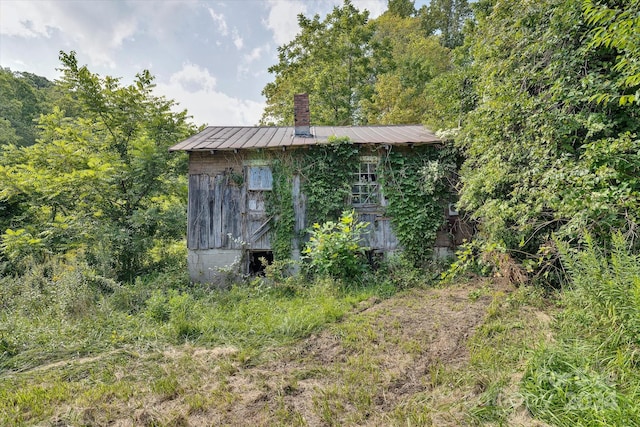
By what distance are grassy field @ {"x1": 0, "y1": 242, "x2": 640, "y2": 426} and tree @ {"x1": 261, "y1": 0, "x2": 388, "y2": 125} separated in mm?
15332

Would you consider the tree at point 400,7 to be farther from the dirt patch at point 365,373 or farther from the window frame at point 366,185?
the dirt patch at point 365,373

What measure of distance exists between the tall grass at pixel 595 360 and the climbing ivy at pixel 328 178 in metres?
5.53

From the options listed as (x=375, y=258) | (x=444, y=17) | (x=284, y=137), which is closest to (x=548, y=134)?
(x=375, y=258)

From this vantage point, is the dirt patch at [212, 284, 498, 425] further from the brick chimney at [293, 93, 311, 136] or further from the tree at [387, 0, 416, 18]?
the tree at [387, 0, 416, 18]

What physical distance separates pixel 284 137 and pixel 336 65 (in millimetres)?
12268

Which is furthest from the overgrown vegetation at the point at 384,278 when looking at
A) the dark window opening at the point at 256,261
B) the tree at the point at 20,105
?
the tree at the point at 20,105

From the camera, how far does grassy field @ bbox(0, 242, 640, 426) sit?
9.72 ft

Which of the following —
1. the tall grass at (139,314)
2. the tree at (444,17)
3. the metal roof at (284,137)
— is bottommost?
the tall grass at (139,314)

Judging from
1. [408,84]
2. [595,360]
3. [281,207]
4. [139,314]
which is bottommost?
[139,314]

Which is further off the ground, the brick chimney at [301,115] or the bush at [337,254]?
the brick chimney at [301,115]

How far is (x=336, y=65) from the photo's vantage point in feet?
62.3

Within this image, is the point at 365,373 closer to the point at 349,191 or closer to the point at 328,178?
the point at 349,191

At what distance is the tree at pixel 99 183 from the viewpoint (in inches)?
335

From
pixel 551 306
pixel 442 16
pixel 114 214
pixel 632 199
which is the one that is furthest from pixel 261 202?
pixel 442 16
